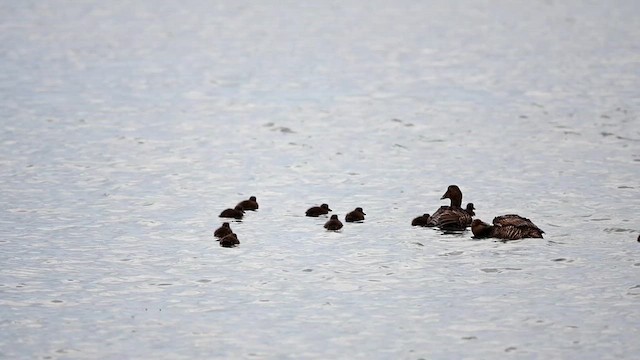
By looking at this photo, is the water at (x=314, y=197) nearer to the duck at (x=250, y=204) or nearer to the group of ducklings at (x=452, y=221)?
the group of ducklings at (x=452, y=221)

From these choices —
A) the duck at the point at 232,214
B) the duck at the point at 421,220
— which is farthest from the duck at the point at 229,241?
the duck at the point at 421,220

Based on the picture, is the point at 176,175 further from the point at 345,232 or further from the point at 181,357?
the point at 181,357

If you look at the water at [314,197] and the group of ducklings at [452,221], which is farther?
the group of ducklings at [452,221]

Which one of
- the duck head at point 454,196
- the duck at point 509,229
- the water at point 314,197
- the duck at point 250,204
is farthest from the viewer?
the duck at point 250,204

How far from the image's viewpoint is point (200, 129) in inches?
1277

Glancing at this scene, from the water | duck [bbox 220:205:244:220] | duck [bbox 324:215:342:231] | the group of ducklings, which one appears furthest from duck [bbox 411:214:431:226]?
duck [bbox 220:205:244:220]

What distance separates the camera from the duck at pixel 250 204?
22.3m

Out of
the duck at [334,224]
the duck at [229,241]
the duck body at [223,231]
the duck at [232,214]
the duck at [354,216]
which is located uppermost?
the duck at [232,214]

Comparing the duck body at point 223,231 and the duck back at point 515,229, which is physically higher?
the duck body at point 223,231

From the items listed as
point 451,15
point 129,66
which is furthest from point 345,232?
point 451,15

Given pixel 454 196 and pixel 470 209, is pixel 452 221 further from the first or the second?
pixel 454 196

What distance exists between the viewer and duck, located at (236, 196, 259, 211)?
73.3ft

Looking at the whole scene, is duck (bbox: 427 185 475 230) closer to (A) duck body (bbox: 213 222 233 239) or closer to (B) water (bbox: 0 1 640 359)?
(B) water (bbox: 0 1 640 359)

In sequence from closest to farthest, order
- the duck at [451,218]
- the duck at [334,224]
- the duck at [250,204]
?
1. the duck at [451,218]
2. the duck at [334,224]
3. the duck at [250,204]
